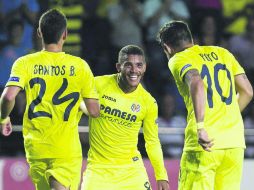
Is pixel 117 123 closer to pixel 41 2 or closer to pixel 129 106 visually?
pixel 129 106

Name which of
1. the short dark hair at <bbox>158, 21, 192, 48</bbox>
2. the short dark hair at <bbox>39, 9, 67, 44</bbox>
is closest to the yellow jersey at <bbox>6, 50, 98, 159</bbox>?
the short dark hair at <bbox>39, 9, 67, 44</bbox>

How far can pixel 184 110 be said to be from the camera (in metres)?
12.7

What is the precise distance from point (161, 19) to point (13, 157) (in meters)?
3.22

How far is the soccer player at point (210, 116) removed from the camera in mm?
7930

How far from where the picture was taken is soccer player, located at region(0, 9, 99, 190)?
26.0ft

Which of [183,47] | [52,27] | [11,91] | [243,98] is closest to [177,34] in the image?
[183,47]

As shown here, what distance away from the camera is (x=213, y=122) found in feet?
26.2

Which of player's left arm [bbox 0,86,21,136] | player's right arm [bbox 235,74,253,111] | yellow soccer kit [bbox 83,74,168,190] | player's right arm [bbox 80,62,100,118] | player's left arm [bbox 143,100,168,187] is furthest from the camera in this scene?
yellow soccer kit [bbox 83,74,168,190]

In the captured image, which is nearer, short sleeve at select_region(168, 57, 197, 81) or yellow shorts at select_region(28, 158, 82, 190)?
short sleeve at select_region(168, 57, 197, 81)

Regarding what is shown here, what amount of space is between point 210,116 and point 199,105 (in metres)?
0.48

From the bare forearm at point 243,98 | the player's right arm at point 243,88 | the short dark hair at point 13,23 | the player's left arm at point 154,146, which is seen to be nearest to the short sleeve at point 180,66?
the player's right arm at point 243,88

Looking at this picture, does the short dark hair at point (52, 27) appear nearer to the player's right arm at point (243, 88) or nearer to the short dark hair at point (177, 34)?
the short dark hair at point (177, 34)

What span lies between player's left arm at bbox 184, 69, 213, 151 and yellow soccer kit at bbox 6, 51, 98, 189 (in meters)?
1.00

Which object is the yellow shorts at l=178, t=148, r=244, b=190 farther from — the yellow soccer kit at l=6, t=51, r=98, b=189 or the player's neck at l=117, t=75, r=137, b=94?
the player's neck at l=117, t=75, r=137, b=94
